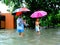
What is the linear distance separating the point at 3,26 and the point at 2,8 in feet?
10.1

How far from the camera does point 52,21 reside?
37188 mm

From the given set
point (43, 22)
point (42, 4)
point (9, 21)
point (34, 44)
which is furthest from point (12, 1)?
point (34, 44)

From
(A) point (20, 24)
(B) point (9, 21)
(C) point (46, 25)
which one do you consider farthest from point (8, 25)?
(A) point (20, 24)

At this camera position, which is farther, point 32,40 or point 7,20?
point 7,20

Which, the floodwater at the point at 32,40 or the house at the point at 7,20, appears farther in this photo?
the house at the point at 7,20

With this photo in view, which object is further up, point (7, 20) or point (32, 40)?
point (32, 40)

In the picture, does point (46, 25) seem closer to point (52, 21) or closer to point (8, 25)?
point (52, 21)

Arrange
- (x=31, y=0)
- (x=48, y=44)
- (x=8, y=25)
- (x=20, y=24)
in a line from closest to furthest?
(x=48, y=44) → (x=20, y=24) → (x=31, y=0) → (x=8, y=25)

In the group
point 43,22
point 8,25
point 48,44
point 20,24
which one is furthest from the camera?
point 8,25

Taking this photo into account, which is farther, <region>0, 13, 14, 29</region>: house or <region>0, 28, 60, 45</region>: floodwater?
<region>0, 13, 14, 29</region>: house

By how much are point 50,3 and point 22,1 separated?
337 cm

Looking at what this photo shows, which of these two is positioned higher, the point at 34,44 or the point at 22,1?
the point at 22,1

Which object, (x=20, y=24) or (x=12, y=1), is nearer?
(x=20, y=24)

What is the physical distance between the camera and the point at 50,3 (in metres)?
32.1
